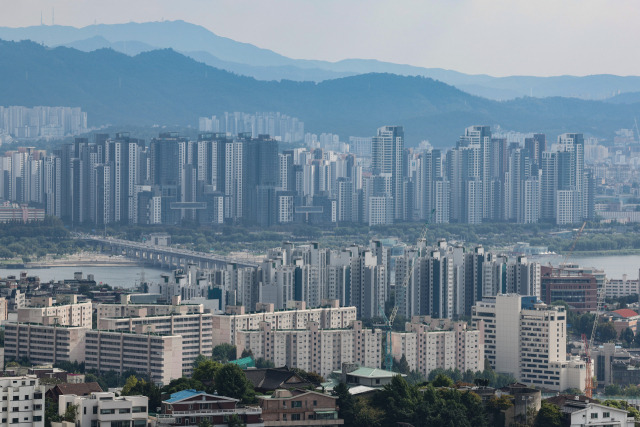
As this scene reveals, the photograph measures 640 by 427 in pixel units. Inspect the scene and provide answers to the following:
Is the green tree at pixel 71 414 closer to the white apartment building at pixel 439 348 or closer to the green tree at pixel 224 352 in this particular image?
the green tree at pixel 224 352

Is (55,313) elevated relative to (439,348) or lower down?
elevated

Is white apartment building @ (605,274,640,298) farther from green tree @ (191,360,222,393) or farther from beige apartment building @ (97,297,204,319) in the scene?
green tree @ (191,360,222,393)

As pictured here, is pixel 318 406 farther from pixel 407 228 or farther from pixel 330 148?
pixel 330 148

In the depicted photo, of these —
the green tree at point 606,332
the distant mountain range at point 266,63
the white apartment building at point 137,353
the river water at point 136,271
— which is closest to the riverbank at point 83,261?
the river water at point 136,271

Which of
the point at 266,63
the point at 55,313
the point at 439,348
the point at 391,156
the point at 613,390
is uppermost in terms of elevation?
the point at 266,63

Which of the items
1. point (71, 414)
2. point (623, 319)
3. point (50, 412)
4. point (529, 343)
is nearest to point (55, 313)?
point (529, 343)

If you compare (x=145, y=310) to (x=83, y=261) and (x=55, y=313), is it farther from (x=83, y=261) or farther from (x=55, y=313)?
(x=83, y=261)

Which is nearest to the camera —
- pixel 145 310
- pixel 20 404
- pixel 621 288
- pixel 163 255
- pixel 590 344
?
pixel 20 404

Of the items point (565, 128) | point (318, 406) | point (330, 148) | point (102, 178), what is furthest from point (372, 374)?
point (565, 128)

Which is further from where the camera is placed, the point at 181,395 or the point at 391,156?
the point at 391,156
